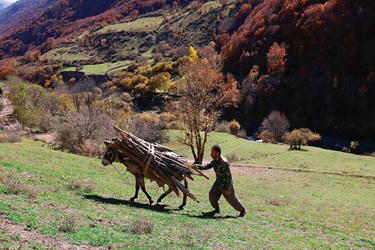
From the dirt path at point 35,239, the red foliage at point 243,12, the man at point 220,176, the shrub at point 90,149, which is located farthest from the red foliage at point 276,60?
the dirt path at point 35,239

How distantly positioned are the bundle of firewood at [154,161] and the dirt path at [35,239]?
598 centimetres

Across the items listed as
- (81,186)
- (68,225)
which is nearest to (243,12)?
(81,186)

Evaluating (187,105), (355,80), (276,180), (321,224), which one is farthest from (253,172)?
(355,80)

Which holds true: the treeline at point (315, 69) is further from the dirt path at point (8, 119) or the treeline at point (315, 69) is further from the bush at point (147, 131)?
the dirt path at point (8, 119)

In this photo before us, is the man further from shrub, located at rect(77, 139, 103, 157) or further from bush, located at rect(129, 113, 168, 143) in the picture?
bush, located at rect(129, 113, 168, 143)

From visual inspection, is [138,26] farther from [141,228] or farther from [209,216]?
[141,228]

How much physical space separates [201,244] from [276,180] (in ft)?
80.4

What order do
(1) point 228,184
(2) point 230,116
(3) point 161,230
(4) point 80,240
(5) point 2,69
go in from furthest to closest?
(5) point 2,69, (2) point 230,116, (1) point 228,184, (3) point 161,230, (4) point 80,240

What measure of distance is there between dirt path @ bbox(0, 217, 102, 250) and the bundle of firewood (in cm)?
598

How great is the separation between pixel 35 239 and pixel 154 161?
21.5 ft

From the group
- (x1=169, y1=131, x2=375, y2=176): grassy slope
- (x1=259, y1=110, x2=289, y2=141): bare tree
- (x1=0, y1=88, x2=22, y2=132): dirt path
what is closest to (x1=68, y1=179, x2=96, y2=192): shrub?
(x1=169, y1=131, x2=375, y2=176): grassy slope

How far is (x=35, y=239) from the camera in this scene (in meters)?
7.68

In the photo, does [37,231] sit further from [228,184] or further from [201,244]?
[228,184]

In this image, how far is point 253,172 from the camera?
3731 cm
